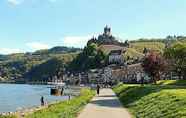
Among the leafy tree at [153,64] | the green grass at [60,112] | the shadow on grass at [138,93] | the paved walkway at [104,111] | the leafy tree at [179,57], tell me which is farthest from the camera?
the leafy tree at [179,57]

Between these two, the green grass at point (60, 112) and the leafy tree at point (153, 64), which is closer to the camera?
the green grass at point (60, 112)

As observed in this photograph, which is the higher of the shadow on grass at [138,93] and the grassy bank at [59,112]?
the shadow on grass at [138,93]

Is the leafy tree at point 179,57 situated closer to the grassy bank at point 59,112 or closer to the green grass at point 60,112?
the grassy bank at point 59,112

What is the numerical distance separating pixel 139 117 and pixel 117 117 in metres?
1.79

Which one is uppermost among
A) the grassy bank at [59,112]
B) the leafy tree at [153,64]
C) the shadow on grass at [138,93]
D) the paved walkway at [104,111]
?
the leafy tree at [153,64]

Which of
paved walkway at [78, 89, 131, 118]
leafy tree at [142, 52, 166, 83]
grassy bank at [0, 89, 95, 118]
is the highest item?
leafy tree at [142, 52, 166, 83]

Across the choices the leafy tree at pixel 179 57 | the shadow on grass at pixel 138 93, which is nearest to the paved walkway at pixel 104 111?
the shadow on grass at pixel 138 93

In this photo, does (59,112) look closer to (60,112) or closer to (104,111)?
(60,112)

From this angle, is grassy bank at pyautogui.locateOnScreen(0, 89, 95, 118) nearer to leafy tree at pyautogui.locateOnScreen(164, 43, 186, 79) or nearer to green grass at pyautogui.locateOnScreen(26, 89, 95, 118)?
green grass at pyautogui.locateOnScreen(26, 89, 95, 118)

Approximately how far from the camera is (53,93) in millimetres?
140250

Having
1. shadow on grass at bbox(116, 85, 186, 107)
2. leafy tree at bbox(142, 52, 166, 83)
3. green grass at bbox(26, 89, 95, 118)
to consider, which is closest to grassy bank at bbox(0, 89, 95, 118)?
green grass at bbox(26, 89, 95, 118)

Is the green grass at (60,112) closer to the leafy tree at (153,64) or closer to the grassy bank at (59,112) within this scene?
the grassy bank at (59,112)

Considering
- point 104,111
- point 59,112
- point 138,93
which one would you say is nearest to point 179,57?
point 138,93

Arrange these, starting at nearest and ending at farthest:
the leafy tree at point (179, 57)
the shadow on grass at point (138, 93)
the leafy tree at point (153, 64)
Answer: the shadow on grass at point (138, 93)
the leafy tree at point (153, 64)
the leafy tree at point (179, 57)
